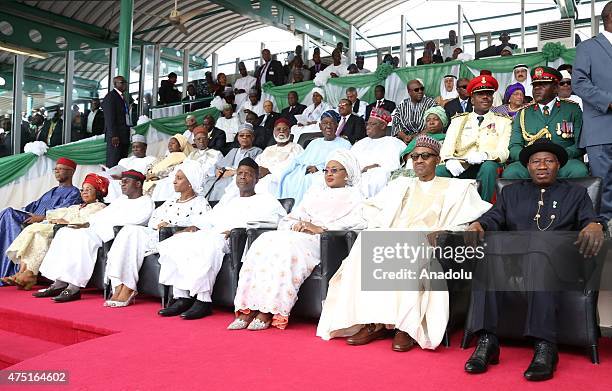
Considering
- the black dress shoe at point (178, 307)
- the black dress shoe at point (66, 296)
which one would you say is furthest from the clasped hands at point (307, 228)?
the black dress shoe at point (66, 296)

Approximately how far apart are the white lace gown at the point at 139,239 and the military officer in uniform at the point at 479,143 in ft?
6.99

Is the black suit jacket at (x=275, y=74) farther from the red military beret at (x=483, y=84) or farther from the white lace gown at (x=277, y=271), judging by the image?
the white lace gown at (x=277, y=271)

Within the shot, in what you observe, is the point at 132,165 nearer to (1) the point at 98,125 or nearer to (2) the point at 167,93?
(1) the point at 98,125

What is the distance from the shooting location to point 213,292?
460 centimetres

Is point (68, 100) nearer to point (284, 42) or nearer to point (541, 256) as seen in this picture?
point (284, 42)

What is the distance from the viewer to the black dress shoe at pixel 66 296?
505 cm

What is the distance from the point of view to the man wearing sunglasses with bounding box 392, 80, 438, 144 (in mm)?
6570

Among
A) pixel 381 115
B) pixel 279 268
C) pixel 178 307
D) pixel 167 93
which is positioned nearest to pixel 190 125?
pixel 167 93

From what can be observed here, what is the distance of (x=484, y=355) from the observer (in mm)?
2859

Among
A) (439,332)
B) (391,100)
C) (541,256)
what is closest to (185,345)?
(439,332)

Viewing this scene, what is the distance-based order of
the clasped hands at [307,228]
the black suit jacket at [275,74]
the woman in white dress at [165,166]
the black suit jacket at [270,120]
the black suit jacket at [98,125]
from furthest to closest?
the black suit jacket at [275,74]
the black suit jacket at [98,125]
the black suit jacket at [270,120]
the woman in white dress at [165,166]
the clasped hands at [307,228]

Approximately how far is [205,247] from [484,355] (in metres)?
2.32

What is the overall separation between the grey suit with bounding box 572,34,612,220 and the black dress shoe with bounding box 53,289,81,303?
13.9ft

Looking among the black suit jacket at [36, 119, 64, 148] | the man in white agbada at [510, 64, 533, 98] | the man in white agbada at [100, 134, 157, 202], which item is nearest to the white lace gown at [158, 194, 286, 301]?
the man in white agbada at [100, 134, 157, 202]
